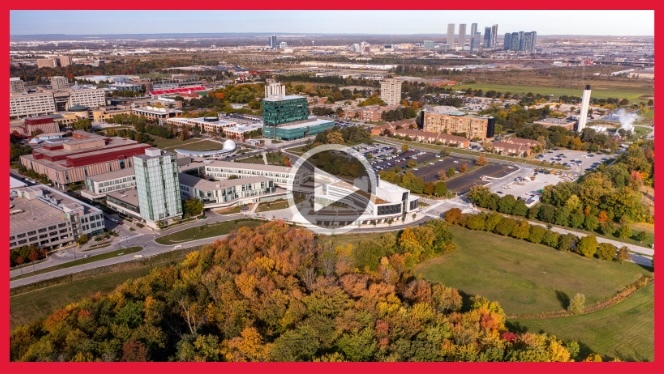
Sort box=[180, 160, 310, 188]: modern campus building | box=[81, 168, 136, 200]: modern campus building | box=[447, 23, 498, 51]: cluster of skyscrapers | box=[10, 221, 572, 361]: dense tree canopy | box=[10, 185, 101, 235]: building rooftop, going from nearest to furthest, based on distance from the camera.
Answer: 1. box=[10, 221, 572, 361]: dense tree canopy
2. box=[10, 185, 101, 235]: building rooftop
3. box=[81, 168, 136, 200]: modern campus building
4. box=[180, 160, 310, 188]: modern campus building
5. box=[447, 23, 498, 51]: cluster of skyscrapers

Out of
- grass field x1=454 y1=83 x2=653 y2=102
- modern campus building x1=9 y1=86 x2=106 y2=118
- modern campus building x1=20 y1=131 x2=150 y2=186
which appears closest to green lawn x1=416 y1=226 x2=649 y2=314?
modern campus building x1=20 y1=131 x2=150 y2=186

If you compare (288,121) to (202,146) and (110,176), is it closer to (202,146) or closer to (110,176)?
(202,146)

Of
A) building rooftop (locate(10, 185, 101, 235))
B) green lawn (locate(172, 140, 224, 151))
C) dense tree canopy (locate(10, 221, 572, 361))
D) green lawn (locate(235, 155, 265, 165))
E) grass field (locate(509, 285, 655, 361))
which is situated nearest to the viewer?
dense tree canopy (locate(10, 221, 572, 361))

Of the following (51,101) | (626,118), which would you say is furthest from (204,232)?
(626,118)

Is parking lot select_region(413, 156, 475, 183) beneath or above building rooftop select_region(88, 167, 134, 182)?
beneath

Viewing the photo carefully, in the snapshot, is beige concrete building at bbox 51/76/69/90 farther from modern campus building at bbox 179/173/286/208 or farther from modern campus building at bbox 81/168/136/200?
modern campus building at bbox 179/173/286/208

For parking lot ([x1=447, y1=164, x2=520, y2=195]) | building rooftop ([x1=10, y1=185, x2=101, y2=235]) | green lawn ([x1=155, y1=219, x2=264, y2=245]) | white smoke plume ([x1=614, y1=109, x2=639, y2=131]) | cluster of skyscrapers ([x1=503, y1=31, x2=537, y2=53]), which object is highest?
cluster of skyscrapers ([x1=503, y1=31, x2=537, y2=53])

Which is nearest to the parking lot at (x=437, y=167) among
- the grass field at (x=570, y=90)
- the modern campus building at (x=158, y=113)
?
the modern campus building at (x=158, y=113)

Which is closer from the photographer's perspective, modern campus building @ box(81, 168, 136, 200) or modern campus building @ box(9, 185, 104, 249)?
modern campus building @ box(9, 185, 104, 249)
